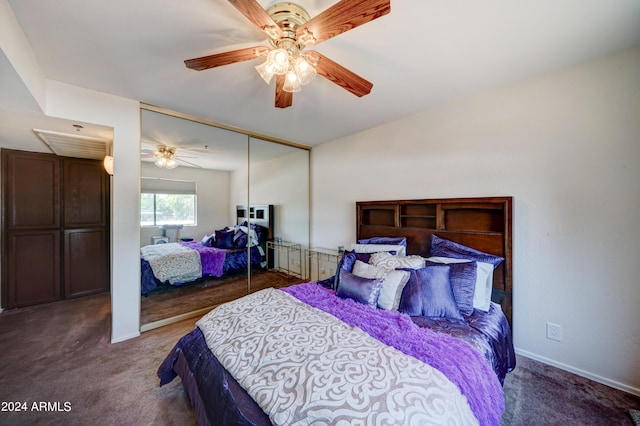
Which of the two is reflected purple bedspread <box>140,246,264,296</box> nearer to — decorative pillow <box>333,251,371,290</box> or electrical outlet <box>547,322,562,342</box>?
decorative pillow <box>333,251,371,290</box>

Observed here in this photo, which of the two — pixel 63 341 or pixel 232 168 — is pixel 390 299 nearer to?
pixel 232 168

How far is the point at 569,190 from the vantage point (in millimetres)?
1894

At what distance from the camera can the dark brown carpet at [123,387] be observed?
150 cm

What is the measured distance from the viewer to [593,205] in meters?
1.81

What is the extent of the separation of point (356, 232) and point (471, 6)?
249 centimetres

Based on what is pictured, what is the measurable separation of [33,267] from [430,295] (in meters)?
4.83

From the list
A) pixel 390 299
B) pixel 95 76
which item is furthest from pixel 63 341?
pixel 390 299

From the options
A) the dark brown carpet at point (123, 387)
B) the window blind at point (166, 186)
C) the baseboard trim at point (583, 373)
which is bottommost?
the dark brown carpet at point (123, 387)

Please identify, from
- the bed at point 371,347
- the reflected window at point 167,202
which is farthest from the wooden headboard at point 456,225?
the reflected window at point 167,202

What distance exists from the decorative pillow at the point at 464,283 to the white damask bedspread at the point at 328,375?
3.00ft

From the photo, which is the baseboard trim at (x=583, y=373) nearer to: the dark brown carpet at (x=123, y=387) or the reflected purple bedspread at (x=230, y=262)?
the dark brown carpet at (x=123, y=387)

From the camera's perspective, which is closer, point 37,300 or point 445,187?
point 445,187

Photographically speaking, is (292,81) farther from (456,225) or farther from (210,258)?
(210,258)

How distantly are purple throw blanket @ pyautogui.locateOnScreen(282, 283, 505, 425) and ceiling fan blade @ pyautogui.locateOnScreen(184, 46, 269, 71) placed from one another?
1780 mm
